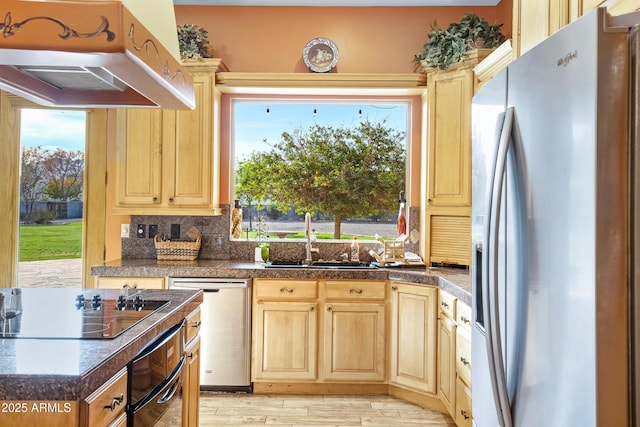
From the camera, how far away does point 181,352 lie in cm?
207

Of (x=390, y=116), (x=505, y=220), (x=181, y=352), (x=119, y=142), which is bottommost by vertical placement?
(x=181, y=352)

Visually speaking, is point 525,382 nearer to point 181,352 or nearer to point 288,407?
point 181,352

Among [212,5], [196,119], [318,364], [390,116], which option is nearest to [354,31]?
[390,116]

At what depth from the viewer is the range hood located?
128cm

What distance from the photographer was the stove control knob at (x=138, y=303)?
1979mm

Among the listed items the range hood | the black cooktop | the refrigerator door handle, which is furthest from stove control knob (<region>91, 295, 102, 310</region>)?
the refrigerator door handle

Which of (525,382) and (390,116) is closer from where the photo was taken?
(525,382)

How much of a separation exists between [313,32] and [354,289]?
2.19m

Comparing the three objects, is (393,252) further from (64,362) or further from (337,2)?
(64,362)

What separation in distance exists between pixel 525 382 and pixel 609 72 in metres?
0.80

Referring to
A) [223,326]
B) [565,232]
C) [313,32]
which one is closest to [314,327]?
[223,326]

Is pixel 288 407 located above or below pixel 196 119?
below

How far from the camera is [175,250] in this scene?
393cm

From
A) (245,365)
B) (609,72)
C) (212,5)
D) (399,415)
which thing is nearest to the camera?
(609,72)
